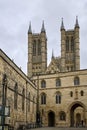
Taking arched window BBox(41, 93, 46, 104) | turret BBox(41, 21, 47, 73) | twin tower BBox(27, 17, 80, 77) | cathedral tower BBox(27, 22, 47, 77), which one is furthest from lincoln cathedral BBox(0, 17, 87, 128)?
cathedral tower BBox(27, 22, 47, 77)

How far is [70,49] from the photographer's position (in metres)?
101

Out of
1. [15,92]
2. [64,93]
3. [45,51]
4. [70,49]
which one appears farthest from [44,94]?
[45,51]

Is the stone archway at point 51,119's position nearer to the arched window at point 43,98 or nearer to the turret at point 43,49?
the arched window at point 43,98

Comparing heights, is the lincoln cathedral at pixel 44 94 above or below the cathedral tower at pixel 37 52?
below

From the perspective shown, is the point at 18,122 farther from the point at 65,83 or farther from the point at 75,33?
the point at 75,33

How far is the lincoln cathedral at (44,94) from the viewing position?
Answer: 107ft

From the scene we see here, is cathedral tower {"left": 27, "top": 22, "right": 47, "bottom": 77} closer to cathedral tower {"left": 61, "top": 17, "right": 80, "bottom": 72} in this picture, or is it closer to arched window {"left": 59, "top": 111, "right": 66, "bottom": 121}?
cathedral tower {"left": 61, "top": 17, "right": 80, "bottom": 72}

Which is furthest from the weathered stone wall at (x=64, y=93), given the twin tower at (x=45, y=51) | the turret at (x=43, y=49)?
the turret at (x=43, y=49)

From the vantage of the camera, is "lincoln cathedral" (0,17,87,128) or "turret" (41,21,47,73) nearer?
"lincoln cathedral" (0,17,87,128)

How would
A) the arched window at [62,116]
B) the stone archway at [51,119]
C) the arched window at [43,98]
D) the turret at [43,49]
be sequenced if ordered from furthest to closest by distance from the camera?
the turret at [43,49]
the stone archway at [51,119]
the arched window at [43,98]
the arched window at [62,116]

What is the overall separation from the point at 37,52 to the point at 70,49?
1142cm

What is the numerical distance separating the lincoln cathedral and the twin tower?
1.09ft

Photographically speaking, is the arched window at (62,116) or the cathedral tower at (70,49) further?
the cathedral tower at (70,49)

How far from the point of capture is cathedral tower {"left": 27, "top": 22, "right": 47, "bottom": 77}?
100375 millimetres
